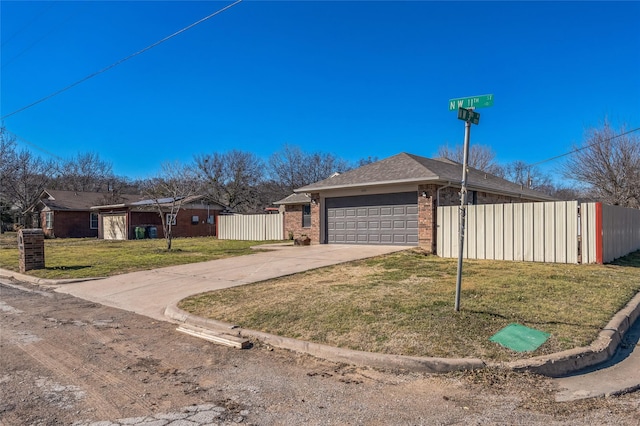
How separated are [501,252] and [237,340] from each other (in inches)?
389

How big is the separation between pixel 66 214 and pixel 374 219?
29.5 meters

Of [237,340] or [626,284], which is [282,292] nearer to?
[237,340]

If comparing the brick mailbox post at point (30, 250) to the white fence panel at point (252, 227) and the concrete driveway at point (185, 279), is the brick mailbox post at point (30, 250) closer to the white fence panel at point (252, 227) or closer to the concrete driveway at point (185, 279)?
the concrete driveway at point (185, 279)

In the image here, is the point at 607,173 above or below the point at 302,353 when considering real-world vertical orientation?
above

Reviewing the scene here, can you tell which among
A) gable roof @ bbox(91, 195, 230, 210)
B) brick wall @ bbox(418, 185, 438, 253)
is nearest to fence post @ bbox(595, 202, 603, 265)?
brick wall @ bbox(418, 185, 438, 253)

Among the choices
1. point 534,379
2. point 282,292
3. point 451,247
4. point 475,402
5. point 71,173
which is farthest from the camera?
point 71,173

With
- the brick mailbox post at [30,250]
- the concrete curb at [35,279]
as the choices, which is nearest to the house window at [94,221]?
the concrete curb at [35,279]

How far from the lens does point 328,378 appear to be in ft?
14.4

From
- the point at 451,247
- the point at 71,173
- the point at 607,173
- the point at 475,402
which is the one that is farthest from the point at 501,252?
the point at 71,173

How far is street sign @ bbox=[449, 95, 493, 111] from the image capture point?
5.80 m

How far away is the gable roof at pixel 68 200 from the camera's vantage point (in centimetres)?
3511

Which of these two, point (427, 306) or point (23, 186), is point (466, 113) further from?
point (23, 186)

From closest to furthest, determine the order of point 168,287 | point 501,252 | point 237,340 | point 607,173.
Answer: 1. point 237,340
2. point 168,287
3. point 501,252
4. point 607,173

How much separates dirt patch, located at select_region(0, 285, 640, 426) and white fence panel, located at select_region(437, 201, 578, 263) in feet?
29.2
